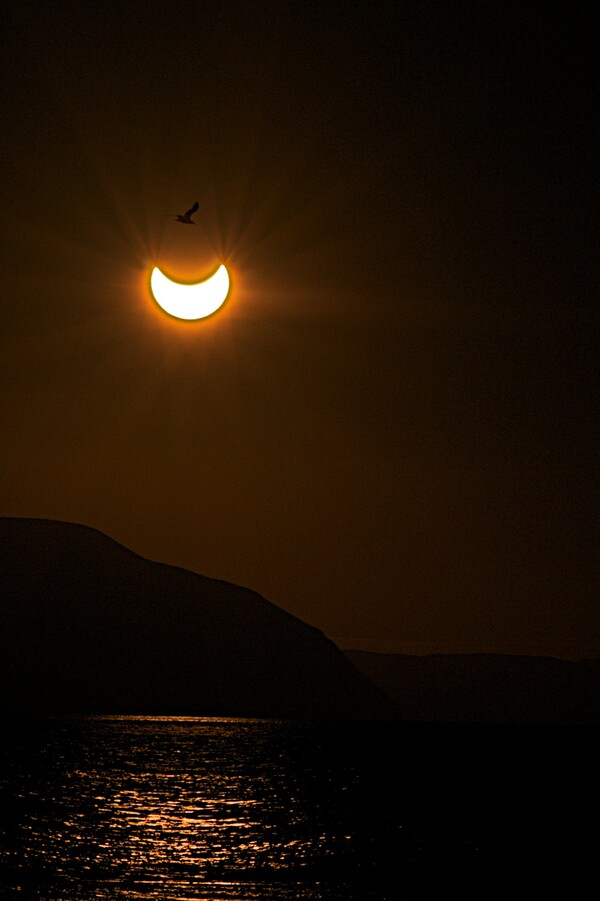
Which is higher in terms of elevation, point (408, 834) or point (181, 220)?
point (181, 220)

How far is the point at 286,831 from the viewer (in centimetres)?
5950

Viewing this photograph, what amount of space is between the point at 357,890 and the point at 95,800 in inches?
1478

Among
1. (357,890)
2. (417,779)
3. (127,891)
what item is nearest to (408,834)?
(357,890)

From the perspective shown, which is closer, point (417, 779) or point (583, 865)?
point (583, 865)

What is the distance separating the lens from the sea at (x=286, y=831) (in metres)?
40.7

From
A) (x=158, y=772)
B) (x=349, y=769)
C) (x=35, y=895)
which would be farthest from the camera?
(x=349, y=769)

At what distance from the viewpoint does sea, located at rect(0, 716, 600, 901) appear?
40688 mm

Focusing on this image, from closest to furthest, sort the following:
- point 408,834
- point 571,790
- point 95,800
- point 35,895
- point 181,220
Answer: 1. point 35,895
2. point 181,220
3. point 408,834
4. point 95,800
5. point 571,790

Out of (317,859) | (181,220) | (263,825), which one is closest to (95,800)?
(263,825)

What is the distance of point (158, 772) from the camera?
106812 mm

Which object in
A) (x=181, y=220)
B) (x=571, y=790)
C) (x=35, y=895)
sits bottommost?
(x=35, y=895)

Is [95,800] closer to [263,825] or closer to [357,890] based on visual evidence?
[263,825]

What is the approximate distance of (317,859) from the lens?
4866 centimetres

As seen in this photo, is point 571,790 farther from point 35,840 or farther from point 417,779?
point 35,840
